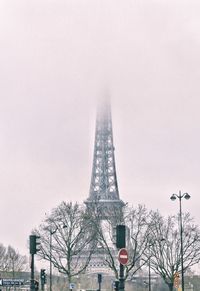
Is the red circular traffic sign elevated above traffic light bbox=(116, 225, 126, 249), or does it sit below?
below

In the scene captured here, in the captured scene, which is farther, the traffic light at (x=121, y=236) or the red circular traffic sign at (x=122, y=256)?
the traffic light at (x=121, y=236)

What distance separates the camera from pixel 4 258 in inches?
6014

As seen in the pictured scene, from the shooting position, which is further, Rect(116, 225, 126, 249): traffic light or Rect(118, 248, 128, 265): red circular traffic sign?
Rect(116, 225, 126, 249): traffic light

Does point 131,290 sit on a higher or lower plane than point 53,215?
lower

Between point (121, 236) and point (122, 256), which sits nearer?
point (122, 256)

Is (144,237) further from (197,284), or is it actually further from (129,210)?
(197,284)

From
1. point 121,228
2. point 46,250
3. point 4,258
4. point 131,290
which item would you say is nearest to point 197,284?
point 131,290

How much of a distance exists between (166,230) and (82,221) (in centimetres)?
1141

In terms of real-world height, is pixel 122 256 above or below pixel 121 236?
below

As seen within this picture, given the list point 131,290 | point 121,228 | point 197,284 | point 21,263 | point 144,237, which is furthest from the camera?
point 21,263

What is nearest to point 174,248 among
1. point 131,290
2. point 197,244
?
point 197,244

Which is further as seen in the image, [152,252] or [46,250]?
[46,250]

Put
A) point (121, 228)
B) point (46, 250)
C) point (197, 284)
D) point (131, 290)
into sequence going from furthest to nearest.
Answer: point (197, 284)
point (131, 290)
point (46, 250)
point (121, 228)

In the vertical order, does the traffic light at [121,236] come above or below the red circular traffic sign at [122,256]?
above
